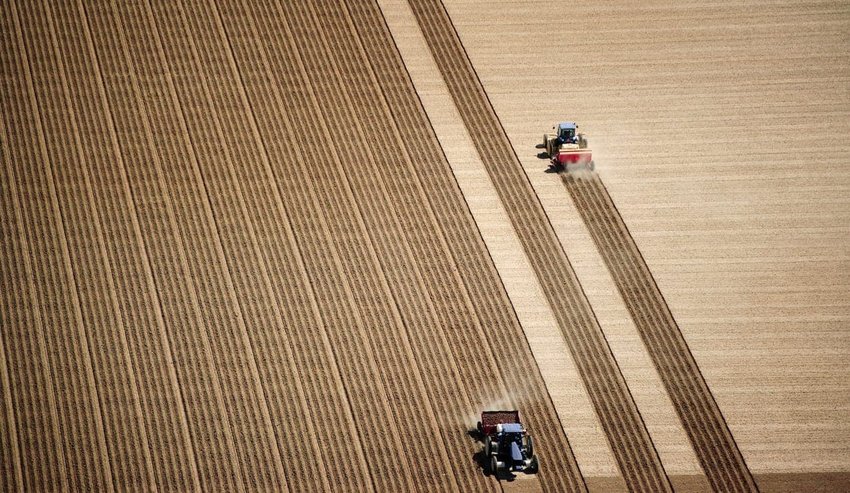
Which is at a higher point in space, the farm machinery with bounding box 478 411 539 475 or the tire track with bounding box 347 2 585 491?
the tire track with bounding box 347 2 585 491

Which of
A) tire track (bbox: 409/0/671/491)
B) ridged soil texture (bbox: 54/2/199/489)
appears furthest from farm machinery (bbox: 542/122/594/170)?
ridged soil texture (bbox: 54/2/199/489)

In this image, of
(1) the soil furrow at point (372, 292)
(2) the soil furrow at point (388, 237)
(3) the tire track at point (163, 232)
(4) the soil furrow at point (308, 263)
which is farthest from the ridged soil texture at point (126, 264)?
(2) the soil furrow at point (388, 237)

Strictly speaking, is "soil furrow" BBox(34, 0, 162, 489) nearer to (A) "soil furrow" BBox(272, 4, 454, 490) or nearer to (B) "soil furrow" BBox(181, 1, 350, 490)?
(B) "soil furrow" BBox(181, 1, 350, 490)

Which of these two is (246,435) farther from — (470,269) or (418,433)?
(470,269)

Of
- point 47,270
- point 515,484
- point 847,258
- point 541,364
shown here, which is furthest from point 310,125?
point 847,258

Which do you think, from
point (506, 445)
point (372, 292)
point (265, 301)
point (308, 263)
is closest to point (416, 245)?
point (372, 292)

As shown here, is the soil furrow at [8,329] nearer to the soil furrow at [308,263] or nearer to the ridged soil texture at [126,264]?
the ridged soil texture at [126,264]
